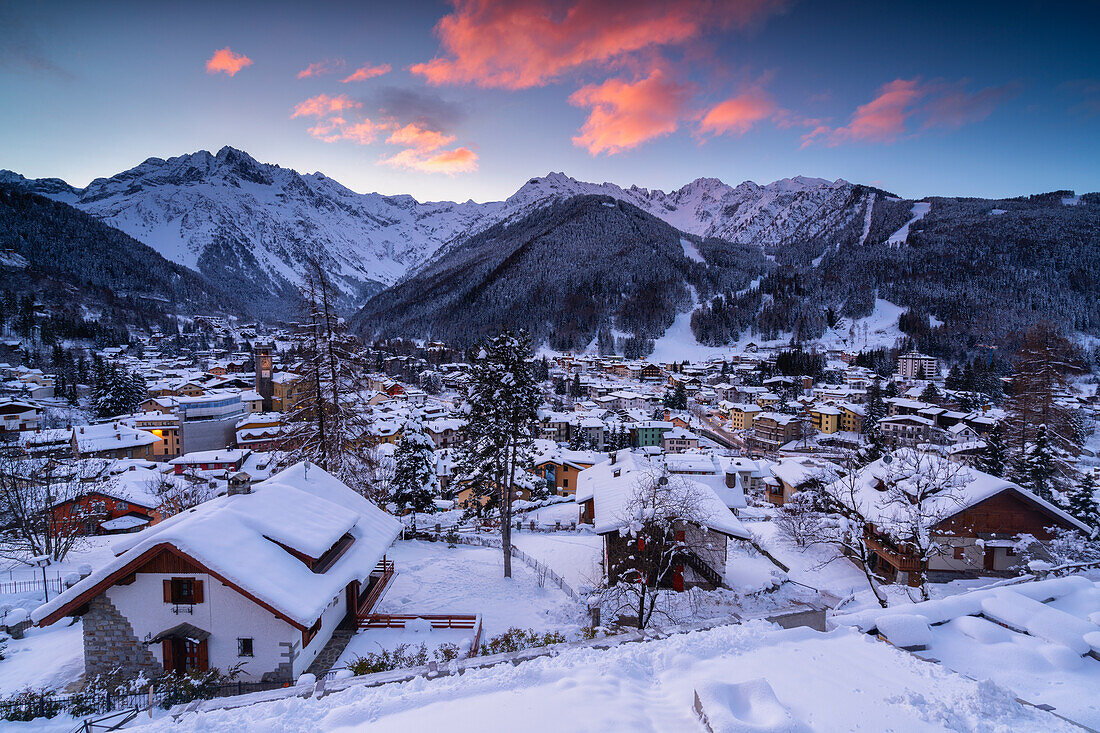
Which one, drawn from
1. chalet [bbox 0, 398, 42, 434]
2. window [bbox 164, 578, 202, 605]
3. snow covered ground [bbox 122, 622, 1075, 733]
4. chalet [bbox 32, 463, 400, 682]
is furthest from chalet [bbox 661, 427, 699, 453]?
chalet [bbox 0, 398, 42, 434]

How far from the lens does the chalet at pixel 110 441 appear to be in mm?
48750

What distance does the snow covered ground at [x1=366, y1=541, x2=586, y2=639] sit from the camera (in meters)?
15.1

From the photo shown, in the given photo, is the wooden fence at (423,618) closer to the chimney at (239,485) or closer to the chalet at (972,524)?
the chimney at (239,485)

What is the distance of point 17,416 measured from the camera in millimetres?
60562

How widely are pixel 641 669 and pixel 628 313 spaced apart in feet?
599

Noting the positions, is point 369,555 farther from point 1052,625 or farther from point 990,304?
point 990,304

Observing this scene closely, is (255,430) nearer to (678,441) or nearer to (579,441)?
(579,441)

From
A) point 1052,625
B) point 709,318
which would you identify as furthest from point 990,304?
point 1052,625

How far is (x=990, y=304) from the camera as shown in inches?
6619

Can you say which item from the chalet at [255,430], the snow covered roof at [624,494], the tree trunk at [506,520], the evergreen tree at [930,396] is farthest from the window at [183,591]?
the evergreen tree at [930,396]

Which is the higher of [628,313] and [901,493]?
[628,313]

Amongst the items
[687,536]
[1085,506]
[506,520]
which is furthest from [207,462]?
[1085,506]

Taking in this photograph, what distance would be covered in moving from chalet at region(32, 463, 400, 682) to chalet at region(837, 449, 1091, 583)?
20.2 metres

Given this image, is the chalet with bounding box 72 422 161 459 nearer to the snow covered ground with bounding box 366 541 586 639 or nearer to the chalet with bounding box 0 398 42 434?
the chalet with bounding box 0 398 42 434
